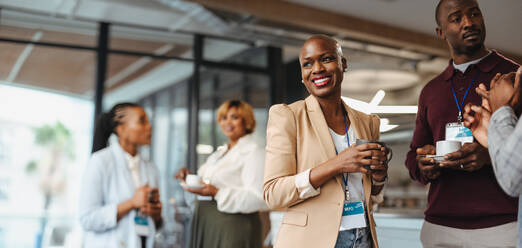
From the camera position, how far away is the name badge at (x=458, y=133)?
1453 mm

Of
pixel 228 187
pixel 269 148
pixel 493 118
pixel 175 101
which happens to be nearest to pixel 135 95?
pixel 175 101

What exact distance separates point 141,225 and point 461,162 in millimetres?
1617

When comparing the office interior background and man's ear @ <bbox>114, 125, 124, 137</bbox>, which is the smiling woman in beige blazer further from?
the office interior background

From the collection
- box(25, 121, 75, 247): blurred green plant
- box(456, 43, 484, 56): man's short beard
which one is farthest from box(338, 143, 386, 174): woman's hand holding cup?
box(25, 121, 75, 247): blurred green plant

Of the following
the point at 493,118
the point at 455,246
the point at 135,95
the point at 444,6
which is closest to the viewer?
the point at 493,118

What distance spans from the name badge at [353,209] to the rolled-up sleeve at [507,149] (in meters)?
0.41

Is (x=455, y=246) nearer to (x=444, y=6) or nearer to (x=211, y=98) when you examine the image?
(x=444, y=6)

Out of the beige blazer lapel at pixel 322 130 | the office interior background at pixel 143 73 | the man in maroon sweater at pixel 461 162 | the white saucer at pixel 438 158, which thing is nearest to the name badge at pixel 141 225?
Answer: the beige blazer lapel at pixel 322 130

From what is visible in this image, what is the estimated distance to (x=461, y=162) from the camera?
1337 millimetres


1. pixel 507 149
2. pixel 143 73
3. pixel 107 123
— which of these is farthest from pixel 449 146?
pixel 143 73

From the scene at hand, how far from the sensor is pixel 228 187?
274 centimetres

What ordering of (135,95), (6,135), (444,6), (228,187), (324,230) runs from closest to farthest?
(324,230) < (444,6) < (228,187) < (6,135) < (135,95)

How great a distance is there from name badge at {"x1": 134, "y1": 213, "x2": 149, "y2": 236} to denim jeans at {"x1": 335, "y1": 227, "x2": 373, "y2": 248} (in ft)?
4.21

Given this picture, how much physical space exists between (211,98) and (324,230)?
501 centimetres
